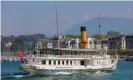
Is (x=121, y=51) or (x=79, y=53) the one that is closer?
(x=79, y=53)

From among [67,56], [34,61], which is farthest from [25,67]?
[67,56]

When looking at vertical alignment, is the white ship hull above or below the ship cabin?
below

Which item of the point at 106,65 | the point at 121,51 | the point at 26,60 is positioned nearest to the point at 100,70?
the point at 106,65

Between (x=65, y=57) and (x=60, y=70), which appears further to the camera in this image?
(x=65, y=57)

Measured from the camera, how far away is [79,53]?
54469mm

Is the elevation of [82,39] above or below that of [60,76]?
above

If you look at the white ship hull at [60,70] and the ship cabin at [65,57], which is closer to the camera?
the white ship hull at [60,70]

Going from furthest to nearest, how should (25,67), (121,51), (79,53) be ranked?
(121,51) → (79,53) → (25,67)

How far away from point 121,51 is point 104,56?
96856mm

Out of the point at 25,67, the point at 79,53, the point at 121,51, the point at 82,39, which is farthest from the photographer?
the point at 121,51

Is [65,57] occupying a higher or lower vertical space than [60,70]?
higher

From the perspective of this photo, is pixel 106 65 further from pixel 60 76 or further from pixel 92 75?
pixel 60 76

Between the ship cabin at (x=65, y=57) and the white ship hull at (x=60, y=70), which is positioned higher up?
the ship cabin at (x=65, y=57)

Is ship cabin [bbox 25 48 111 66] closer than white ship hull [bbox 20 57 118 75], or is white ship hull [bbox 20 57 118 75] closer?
white ship hull [bbox 20 57 118 75]
